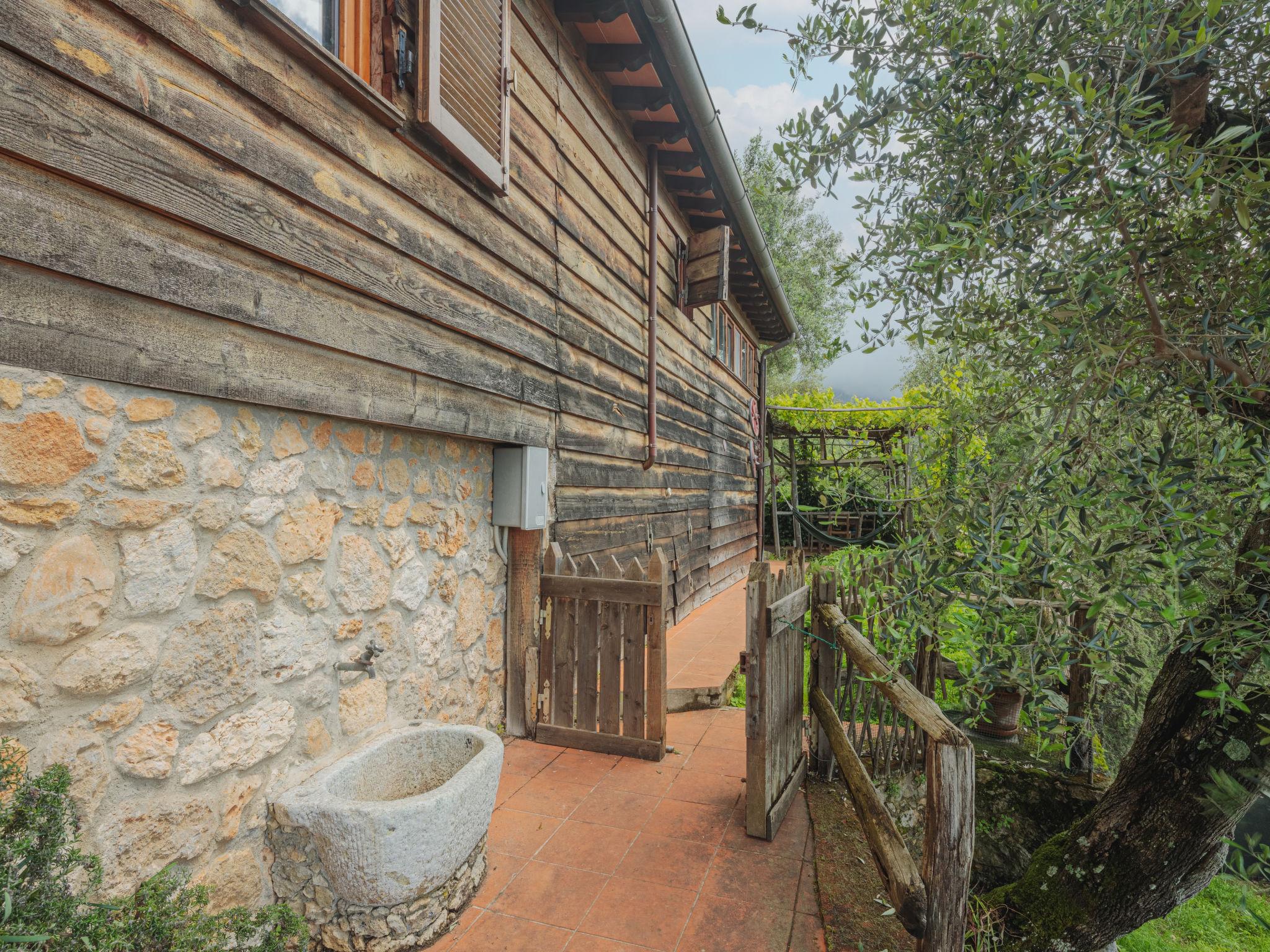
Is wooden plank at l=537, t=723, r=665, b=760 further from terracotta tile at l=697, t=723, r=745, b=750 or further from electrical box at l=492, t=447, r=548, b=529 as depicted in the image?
electrical box at l=492, t=447, r=548, b=529

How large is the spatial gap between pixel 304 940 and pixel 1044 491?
2.50 metres

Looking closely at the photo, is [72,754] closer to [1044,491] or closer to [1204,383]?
[1044,491]

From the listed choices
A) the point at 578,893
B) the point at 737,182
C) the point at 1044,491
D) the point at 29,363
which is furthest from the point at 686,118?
the point at 578,893

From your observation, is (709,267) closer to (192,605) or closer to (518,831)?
(518,831)

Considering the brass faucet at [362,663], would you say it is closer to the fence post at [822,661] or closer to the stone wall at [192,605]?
the stone wall at [192,605]

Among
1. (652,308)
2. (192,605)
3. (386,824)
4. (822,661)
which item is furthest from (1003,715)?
(192,605)

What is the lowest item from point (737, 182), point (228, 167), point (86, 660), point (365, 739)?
point (365, 739)

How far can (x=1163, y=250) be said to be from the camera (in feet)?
6.25

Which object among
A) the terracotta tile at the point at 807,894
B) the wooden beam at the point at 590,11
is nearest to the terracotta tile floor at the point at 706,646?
the terracotta tile at the point at 807,894

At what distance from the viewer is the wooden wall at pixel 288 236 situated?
1589mm

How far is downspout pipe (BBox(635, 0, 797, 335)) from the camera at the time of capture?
13.8ft

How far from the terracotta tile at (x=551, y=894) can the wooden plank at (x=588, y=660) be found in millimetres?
1157

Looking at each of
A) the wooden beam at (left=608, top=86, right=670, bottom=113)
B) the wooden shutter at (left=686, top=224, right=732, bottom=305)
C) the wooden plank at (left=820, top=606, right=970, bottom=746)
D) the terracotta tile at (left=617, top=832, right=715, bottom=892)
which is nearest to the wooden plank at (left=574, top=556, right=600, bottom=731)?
the terracotta tile at (left=617, top=832, right=715, bottom=892)

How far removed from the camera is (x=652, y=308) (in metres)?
6.09
